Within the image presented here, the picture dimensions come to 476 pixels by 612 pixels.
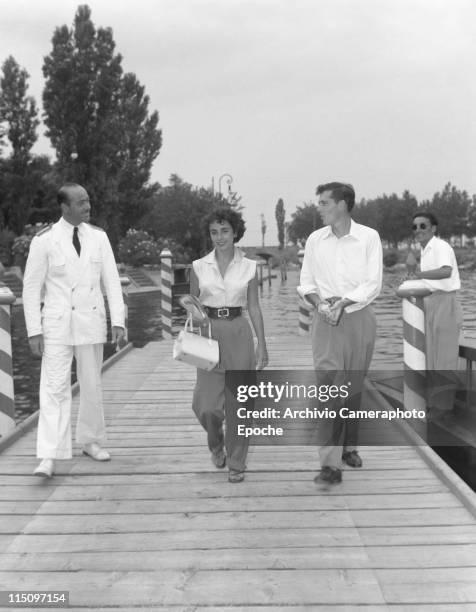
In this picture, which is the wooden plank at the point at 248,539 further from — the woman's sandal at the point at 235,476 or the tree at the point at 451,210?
the tree at the point at 451,210

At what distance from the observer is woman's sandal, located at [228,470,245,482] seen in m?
4.65

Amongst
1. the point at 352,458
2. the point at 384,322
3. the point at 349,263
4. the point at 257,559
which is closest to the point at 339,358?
the point at 349,263

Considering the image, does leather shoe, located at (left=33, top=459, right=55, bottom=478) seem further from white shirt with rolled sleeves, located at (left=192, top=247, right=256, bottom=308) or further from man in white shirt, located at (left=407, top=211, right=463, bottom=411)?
man in white shirt, located at (left=407, top=211, right=463, bottom=411)

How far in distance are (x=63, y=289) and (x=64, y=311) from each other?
0.49 ft

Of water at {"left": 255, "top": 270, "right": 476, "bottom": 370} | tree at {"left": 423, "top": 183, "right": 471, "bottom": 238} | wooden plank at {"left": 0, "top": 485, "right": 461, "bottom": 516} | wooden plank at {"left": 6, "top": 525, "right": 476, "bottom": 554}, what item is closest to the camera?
wooden plank at {"left": 6, "top": 525, "right": 476, "bottom": 554}

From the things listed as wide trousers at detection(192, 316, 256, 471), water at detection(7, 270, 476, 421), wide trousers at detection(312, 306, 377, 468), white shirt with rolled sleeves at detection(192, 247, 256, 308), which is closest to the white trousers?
wide trousers at detection(192, 316, 256, 471)

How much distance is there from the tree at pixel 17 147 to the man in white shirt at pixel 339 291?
147ft

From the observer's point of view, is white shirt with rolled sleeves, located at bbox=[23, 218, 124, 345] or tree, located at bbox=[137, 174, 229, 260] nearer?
white shirt with rolled sleeves, located at bbox=[23, 218, 124, 345]

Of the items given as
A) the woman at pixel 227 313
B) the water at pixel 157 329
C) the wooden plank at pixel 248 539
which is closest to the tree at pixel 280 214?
the water at pixel 157 329

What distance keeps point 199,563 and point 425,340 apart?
339 cm

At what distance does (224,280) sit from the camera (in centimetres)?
464

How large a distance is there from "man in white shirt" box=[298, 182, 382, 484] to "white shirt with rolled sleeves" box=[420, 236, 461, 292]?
6.15ft

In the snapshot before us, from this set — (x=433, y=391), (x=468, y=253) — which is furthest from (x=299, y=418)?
(x=468, y=253)

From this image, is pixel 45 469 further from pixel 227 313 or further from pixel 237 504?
pixel 227 313
